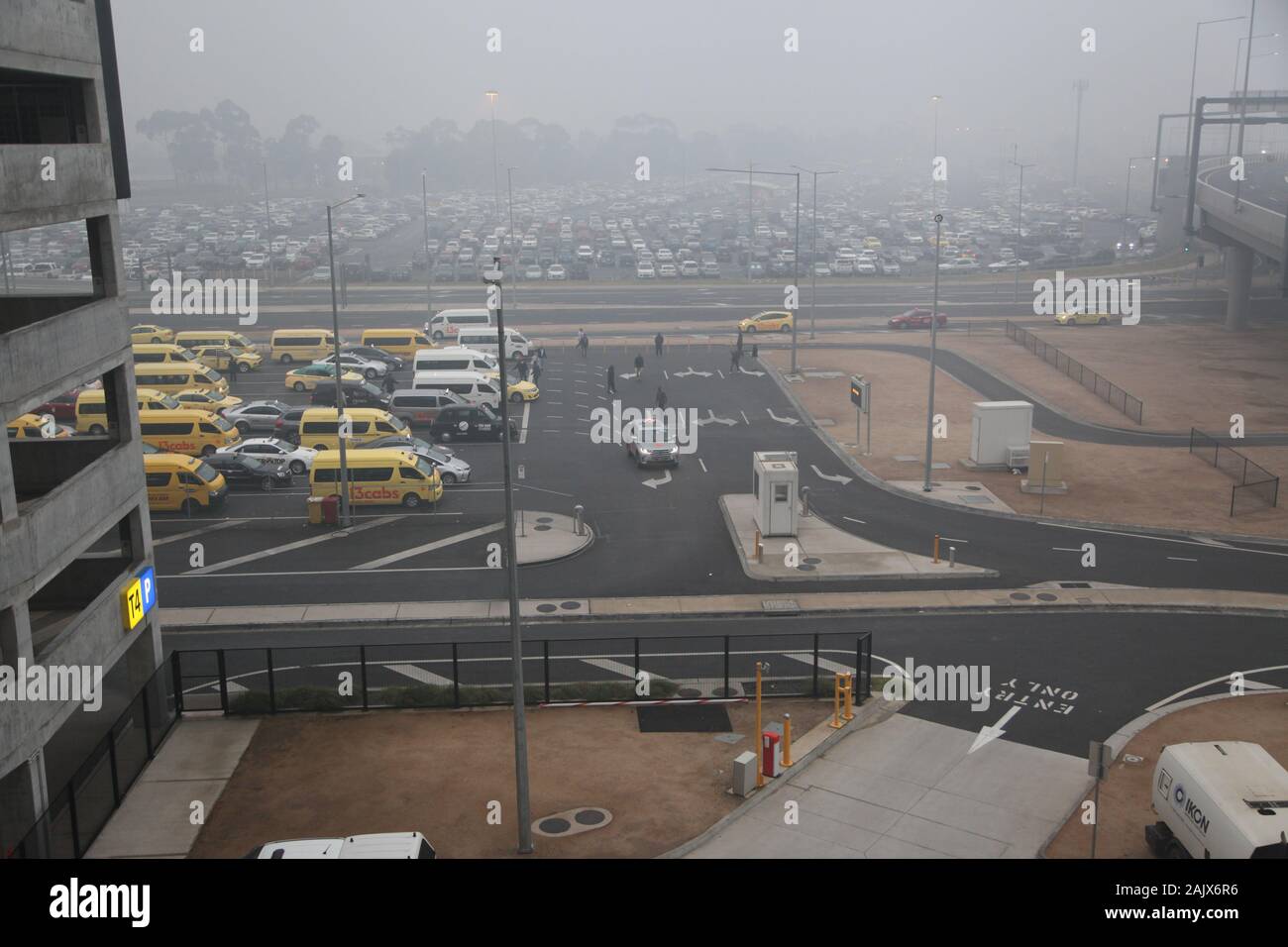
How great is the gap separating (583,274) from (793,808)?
90.8m

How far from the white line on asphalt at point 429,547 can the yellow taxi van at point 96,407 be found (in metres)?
17.2

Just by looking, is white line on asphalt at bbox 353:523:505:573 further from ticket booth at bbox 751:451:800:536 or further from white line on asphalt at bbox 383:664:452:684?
ticket booth at bbox 751:451:800:536

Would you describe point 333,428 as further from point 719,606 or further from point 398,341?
point 398,341

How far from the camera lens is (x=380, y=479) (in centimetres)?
3803

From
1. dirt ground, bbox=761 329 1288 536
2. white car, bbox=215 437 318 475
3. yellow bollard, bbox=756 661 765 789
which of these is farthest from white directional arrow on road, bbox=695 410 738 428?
yellow bollard, bbox=756 661 765 789

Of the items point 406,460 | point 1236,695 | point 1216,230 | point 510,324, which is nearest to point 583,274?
point 510,324

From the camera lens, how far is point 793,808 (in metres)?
19.2

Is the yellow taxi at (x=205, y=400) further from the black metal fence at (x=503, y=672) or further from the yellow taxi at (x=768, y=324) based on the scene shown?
the yellow taxi at (x=768, y=324)

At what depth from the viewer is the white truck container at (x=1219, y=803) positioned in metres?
15.6

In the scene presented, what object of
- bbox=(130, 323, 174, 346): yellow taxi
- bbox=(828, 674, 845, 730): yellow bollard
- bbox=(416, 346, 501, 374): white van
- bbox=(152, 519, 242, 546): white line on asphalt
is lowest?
bbox=(152, 519, 242, 546): white line on asphalt

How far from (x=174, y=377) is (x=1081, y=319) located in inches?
2106

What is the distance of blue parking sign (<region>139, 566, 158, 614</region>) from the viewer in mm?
22281

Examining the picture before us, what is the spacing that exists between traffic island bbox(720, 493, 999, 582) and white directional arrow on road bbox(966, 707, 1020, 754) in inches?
322

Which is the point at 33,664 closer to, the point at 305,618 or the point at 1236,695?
the point at 305,618
